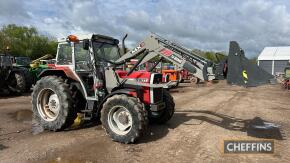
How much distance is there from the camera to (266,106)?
11859 millimetres

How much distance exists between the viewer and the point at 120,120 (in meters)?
6.46

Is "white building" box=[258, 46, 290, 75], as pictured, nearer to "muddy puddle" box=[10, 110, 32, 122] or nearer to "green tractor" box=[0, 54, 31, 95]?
"green tractor" box=[0, 54, 31, 95]

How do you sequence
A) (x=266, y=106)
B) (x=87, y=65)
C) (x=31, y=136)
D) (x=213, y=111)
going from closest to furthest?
(x=31, y=136) → (x=87, y=65) → (x=213, y=111) → (x=266, y=106)

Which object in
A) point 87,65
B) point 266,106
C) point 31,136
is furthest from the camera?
point 266,106

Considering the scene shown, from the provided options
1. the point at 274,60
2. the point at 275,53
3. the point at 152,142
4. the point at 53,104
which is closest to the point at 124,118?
the point at 152,142

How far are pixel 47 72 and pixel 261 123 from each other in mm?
6253

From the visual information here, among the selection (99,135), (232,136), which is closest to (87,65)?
(99,135)

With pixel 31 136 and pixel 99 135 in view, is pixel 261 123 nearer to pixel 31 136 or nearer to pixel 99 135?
pixel 99 135

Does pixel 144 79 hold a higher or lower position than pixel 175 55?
lower

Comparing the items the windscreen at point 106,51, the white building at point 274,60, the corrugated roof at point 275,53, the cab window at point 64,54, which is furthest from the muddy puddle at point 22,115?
the corrugated roof at point 275,53

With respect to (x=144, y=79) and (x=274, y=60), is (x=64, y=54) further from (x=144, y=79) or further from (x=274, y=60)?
(x=274, y=60)

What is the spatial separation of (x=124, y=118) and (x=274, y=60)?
135 feet

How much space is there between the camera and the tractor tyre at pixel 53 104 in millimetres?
6961

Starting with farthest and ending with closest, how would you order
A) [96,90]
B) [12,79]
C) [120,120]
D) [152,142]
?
[12,79] < [96,90] < [120,120] < [152,142]
